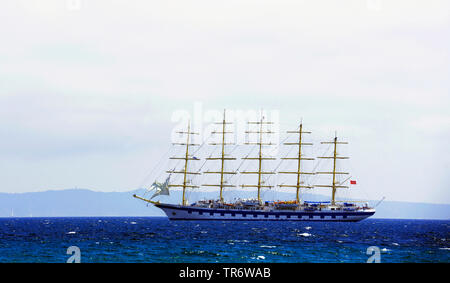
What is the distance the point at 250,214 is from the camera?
13562 cm

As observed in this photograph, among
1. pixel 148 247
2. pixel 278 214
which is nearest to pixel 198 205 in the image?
pixel 278 214

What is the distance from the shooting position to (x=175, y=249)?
50750 millimetres

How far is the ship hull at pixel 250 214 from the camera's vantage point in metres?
133

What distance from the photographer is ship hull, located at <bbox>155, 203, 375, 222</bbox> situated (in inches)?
5251
